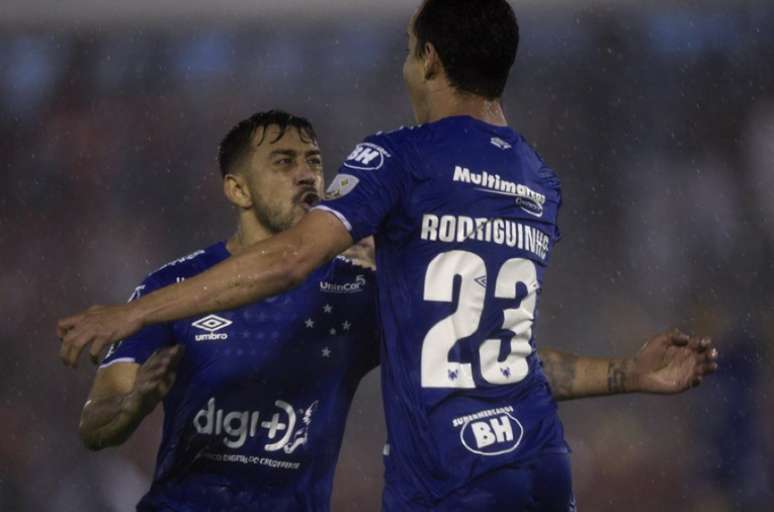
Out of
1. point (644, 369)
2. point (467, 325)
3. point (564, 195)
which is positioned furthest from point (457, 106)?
point (564, 195)

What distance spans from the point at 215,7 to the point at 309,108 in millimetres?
1396

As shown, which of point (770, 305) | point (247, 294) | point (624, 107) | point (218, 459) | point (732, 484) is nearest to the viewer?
point (247, 294)

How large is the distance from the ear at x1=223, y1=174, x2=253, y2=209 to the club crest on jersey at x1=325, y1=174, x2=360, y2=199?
1.41 metres

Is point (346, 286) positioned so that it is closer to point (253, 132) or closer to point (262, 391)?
point (262, 391)

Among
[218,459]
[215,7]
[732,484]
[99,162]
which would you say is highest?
[215,7]

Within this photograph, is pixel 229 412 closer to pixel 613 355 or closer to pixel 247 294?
pixel 247 294

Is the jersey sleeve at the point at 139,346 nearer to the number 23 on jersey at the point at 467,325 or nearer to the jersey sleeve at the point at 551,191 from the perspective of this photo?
the number 23 on jersey at the point at 467,325

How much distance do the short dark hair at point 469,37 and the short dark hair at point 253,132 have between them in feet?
4.06

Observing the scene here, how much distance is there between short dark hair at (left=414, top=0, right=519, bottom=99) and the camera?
3.30 metres

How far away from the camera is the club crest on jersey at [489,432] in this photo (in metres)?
3.07

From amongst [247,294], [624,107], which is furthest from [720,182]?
[247,294]

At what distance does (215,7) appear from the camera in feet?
33.7

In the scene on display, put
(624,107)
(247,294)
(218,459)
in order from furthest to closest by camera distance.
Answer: (624,107) < (218,459) < (247,294)

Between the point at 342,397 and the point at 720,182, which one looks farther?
the point at 720,182
